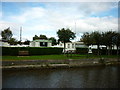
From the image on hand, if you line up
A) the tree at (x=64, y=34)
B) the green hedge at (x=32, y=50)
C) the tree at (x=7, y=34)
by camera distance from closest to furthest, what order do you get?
1. the green hedge at (x=32, y=50)
2. the tree at (x=64, y=34)
3. the tree at (x=7, y=34)

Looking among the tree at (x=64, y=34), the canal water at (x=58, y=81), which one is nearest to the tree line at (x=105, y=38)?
the tree at (x=64, y=34)

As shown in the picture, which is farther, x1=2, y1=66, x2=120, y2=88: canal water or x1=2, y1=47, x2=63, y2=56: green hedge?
x1=2, y1=47, x2=63, y2=56: green hedge

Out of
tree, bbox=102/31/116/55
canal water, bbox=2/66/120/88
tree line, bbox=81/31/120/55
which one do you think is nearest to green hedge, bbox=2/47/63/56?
tree line, bbox=81/31/120/55

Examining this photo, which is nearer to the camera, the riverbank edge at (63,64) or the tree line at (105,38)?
the riverbank edge at (63,64)

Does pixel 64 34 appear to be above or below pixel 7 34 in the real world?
below

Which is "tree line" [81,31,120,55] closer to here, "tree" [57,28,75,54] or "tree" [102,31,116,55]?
"tree" [102,31,116,55]

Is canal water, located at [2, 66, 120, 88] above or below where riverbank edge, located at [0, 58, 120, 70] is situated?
below

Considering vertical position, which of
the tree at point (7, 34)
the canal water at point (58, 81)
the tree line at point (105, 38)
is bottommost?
the canal water at point (58, 81)

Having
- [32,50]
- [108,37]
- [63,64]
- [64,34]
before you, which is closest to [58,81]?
[63,64]

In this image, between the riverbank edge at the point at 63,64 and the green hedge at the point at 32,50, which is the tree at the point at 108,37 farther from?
the green hedge at the point at 32,50

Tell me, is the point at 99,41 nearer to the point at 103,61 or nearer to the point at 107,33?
the point at 107,33

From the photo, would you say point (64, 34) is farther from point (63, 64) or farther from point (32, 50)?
point (63, 64)

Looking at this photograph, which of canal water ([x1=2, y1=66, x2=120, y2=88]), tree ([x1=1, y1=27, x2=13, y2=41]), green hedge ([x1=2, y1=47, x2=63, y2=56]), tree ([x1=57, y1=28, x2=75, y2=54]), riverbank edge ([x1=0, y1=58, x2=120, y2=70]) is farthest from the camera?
tree ([x1=1, y1=27, x2=13, y2=41])

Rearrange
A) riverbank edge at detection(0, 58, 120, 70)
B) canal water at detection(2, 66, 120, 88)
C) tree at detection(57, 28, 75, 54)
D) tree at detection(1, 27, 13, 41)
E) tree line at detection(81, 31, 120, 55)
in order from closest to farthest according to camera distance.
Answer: canal water at detection(2, 66, 120, 88) < riverbank edge at detection(0, 58, 120, 70) < tree at detection(57, 28, 75, 54) < tree line at detection(81, 31, 120, 55) < tree at detection(1, 27, 13, 41)
